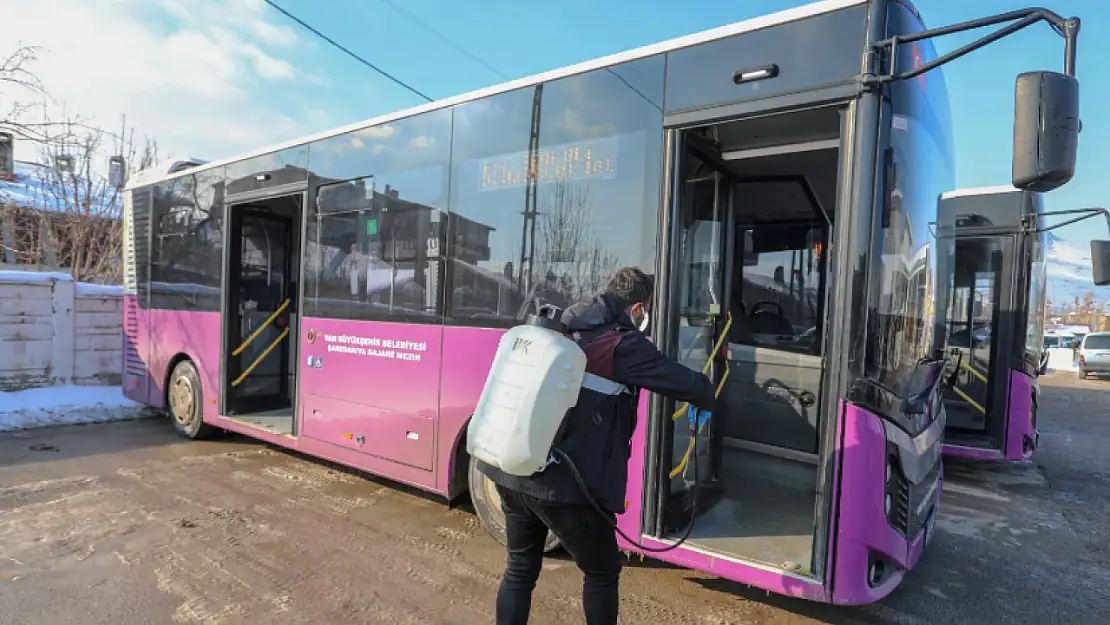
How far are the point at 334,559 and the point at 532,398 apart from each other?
262 cm

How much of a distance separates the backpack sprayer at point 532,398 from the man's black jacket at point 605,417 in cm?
3

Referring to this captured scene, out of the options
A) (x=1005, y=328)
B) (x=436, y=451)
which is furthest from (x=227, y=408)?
(x=1005, y=328)

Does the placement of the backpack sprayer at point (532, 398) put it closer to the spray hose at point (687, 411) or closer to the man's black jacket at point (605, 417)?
the man's black jacket at point (605, 417)

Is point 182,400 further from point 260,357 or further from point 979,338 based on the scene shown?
point 979,338

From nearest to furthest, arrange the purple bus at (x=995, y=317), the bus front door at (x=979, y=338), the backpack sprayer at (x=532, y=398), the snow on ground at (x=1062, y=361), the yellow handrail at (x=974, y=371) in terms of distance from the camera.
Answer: the backpack sprayer at (x=532, y=398) → the purple bus at (x=995, y=317) → the bus front door at (x=979, y=338) → the yellow handrail at (x=974, y=371) → the snow on ground at (x=1062, y=361)

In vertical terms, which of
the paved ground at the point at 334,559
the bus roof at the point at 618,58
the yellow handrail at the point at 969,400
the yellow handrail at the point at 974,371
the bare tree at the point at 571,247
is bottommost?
the paved ground at the point at 334,559

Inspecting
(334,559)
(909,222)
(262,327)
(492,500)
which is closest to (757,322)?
(909,222)

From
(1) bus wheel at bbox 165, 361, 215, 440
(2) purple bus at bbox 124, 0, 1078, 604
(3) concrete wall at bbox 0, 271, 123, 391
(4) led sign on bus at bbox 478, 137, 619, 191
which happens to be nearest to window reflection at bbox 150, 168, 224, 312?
(2) purple bus at bbox 124, 0, 1078, 604

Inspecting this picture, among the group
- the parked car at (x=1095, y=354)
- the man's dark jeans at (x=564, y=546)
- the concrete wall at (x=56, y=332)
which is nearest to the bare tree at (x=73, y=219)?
the concrete wall at (x=56, y=332)

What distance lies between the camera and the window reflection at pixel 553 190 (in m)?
3.60

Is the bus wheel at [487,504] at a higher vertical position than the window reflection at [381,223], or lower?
lower

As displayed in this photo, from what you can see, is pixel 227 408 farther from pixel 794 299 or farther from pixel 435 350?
pixel 794 299

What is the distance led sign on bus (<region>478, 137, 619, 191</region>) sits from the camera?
3732 millimetres

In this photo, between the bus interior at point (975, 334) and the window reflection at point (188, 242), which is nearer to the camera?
the window reflection at point (188, 242)
